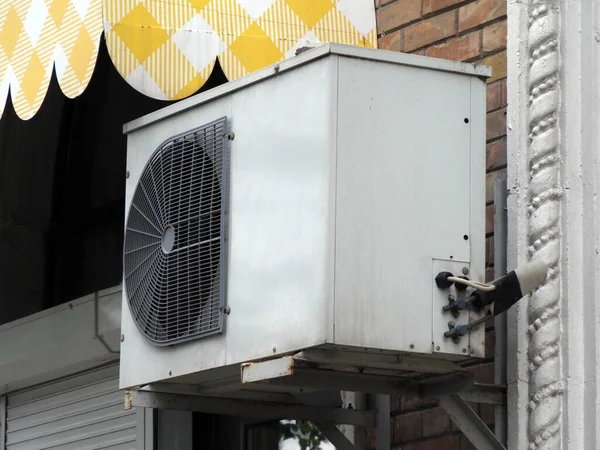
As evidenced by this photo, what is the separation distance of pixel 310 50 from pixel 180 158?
57 centimetres

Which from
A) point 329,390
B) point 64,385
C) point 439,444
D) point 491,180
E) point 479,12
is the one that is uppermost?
point 479,12

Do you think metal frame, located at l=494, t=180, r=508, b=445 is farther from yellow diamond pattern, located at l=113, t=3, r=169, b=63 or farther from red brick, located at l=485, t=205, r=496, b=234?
yellow diamond pattern, located at l=113, t=3, r=169, b=63

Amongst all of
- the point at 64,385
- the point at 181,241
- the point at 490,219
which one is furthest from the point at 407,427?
the point at 64,385

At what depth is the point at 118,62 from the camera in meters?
4.20

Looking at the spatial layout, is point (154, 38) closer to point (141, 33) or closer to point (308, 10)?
point (141, 33)

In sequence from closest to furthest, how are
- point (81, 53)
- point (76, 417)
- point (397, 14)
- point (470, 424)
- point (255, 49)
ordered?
point (470, 424) < point (81, 53) < point (255, 49) < point (397, 14) < point (76, 417)

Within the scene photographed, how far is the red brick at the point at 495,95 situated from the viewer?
170 inches

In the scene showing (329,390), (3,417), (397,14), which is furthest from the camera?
(3,417)

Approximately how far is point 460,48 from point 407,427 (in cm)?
117

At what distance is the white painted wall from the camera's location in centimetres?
387

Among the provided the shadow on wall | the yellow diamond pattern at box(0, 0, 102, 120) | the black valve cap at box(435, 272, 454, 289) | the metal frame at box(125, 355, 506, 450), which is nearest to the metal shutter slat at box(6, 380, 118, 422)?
the shadow on wall

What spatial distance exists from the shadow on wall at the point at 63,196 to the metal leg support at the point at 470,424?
1.74 metres

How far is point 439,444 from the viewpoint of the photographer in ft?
14.1

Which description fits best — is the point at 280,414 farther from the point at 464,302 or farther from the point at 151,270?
the point at 464,302
